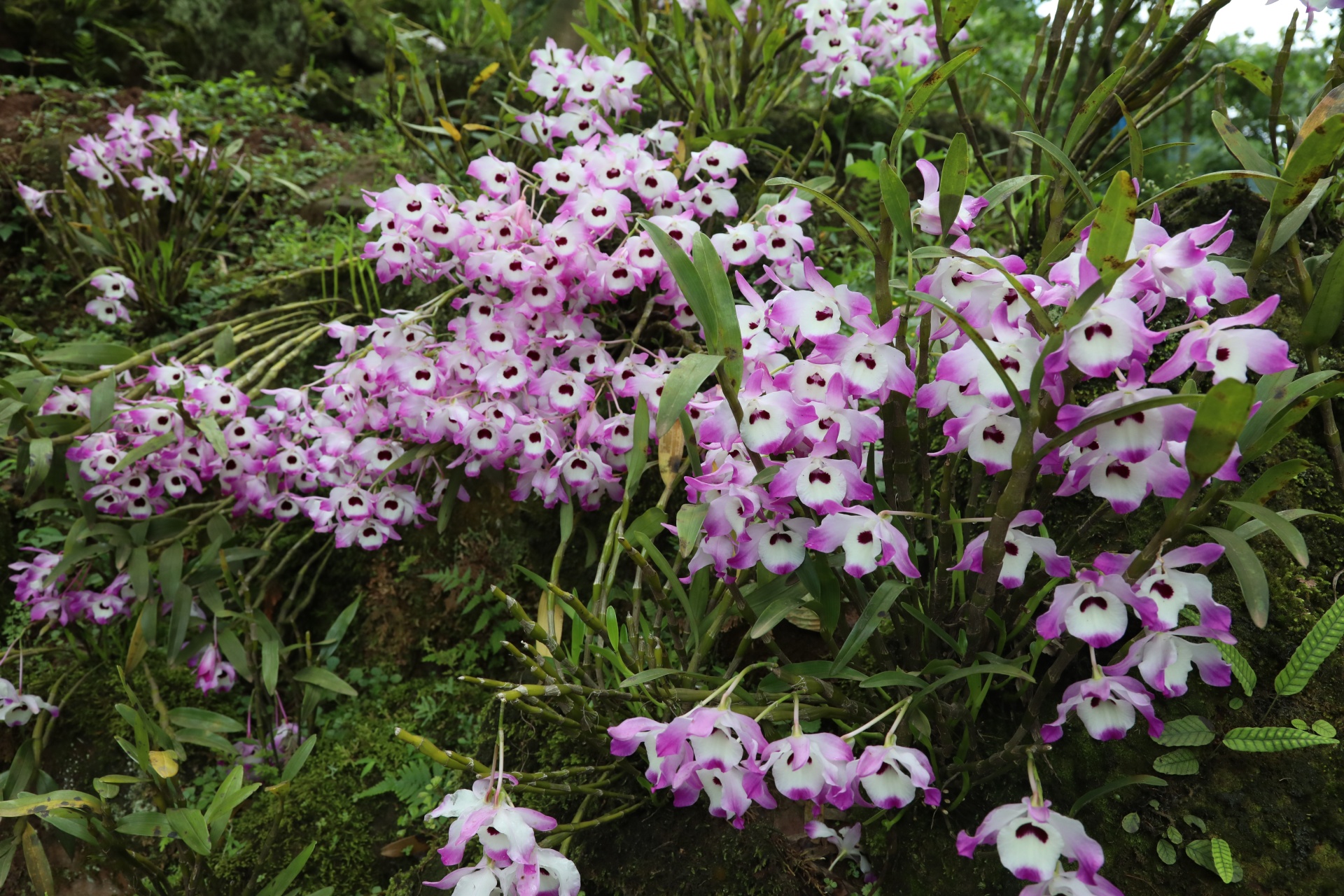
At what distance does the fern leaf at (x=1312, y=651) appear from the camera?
110 cm

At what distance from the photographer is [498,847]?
1.03 m

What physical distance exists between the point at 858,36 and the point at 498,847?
7.83 feet

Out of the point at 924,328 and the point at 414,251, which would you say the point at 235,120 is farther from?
the point at 924,328

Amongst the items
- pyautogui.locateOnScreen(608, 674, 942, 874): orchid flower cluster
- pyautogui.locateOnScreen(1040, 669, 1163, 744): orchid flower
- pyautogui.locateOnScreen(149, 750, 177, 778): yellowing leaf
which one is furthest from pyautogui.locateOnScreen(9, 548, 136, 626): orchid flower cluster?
pyautogui.locateOnScreen(1040, 669, 1163, 744): orchid flower

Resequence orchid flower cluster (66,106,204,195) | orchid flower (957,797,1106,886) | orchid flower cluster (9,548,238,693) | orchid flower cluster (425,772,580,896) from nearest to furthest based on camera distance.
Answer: orchid flower (957,797,1106,886)
orchid flower cluster (425,772,580,896)
orchid flower cluster (9,548,238,693)
orchid flower cluster (66,106,204,195)

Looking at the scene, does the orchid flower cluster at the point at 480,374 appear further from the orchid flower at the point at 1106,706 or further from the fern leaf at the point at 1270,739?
the fern leaf at the point at 1270,739

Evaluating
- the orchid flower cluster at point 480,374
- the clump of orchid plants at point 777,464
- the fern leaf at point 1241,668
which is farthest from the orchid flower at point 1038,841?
the orchid flower cluster at point 480,374

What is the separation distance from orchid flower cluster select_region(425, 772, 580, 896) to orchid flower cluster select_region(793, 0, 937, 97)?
1.93 m

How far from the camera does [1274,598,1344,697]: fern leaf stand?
1098 mm

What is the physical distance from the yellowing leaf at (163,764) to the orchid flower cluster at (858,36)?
2.18 metres

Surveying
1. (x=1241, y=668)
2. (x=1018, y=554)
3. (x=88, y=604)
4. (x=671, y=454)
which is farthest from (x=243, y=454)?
(x=1241, y=668)

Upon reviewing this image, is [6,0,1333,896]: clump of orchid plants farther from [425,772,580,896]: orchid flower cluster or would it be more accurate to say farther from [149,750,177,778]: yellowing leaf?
[149,750,177,778]: yellowing leaf

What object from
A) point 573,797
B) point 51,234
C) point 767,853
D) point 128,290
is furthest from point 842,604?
point 51,234

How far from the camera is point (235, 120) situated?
373 cm
